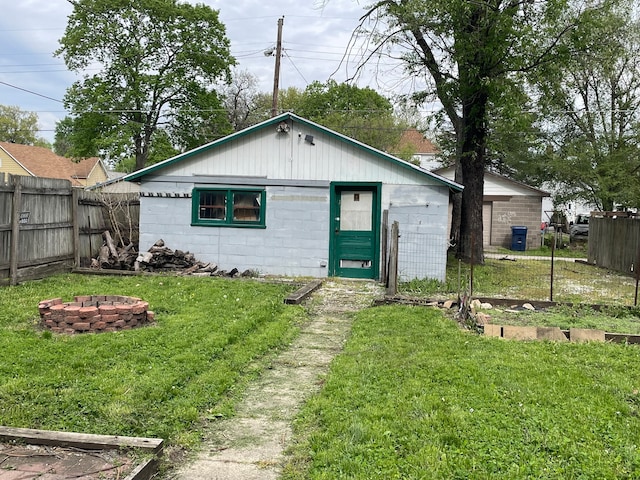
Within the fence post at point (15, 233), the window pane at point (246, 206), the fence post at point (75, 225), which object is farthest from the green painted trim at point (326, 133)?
the fence post at point (15, 233)

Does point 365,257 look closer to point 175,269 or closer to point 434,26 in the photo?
point 175,269

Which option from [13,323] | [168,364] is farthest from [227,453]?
[13,323]

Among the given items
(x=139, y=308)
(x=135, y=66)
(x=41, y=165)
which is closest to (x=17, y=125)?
(x=41, y=165)

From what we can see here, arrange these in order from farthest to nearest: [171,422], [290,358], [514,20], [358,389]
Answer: [514,20]
[290,358]
[358,389]
[171,422]

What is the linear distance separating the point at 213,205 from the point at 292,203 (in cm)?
201

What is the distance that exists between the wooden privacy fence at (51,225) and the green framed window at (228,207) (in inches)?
93.9

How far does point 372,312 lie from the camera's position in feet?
28.2

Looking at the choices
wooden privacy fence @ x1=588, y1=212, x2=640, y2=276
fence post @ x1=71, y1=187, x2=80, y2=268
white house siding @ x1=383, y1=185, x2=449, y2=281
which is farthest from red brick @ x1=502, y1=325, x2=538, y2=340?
wooden privacy fence @ x1=588, y1=212, x2=640, y2=276

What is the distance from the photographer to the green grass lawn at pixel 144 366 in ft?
13.2

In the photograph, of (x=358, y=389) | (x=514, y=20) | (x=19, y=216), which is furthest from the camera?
(x=514, y=20)

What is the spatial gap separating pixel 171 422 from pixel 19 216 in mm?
7694

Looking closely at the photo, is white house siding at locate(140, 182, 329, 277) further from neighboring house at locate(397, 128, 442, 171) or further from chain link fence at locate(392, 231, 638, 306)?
neighboring house at locate(397, 128, 442, 171)

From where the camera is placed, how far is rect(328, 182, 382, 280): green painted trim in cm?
1259

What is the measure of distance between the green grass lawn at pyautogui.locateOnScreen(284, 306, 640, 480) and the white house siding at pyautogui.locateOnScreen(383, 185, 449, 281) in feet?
19.3
